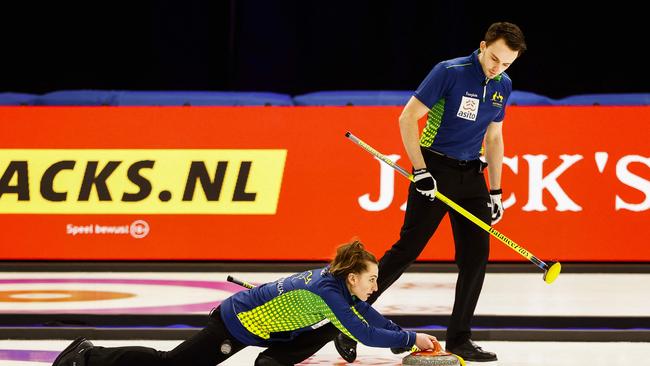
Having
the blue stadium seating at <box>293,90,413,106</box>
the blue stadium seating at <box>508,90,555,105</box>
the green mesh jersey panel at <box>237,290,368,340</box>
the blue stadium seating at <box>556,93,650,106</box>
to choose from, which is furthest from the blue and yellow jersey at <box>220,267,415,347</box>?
the blue stadium seating at <box>556,93,650,106</box>

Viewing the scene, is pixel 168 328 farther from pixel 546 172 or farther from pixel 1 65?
pixel 1 65

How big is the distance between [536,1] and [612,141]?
400 centimetres

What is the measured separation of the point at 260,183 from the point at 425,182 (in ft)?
11.4

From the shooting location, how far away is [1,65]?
496 inches

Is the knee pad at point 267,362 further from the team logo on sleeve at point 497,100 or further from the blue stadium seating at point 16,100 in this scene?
the blue stadium seating at point 16,100

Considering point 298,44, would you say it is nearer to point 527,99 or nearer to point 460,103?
point 527,99

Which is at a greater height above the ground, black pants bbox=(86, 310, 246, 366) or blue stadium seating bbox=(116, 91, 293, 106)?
blue stadium seating bbox=(116, 91, 293, 106)

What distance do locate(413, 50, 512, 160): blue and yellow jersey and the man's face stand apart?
7cm

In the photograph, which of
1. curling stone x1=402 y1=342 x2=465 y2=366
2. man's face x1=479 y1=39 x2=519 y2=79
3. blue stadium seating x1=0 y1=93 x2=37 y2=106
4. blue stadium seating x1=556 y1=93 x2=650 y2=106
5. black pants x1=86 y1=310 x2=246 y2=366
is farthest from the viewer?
blue stadium seating x1=0 y1=93 x2=37 y2=106

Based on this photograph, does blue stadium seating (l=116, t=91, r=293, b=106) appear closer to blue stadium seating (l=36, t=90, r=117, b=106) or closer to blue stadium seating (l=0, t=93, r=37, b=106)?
blue stadium seating (l=36, t=90, r=117, b=106)

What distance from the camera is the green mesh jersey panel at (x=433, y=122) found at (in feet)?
19.0

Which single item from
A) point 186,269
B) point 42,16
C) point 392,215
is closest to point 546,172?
point 392,215

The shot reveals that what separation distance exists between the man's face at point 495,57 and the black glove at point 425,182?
23.6 inches

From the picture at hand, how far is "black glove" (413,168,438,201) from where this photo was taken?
18.5 ft
